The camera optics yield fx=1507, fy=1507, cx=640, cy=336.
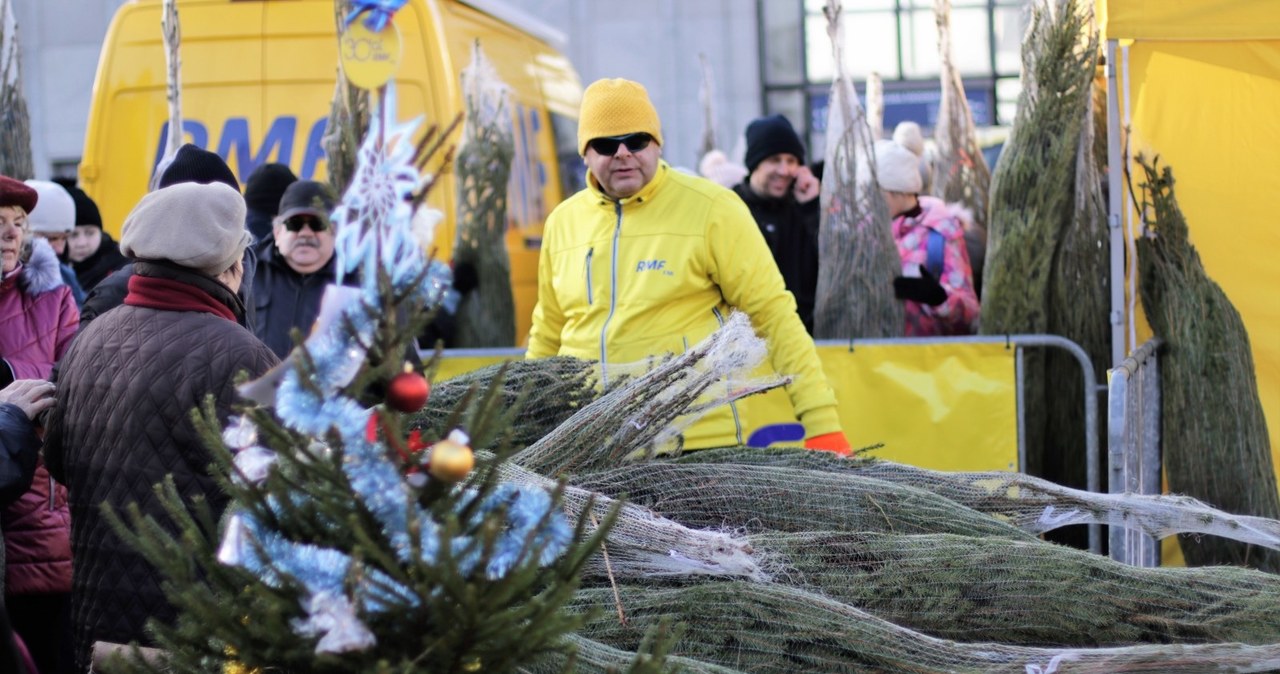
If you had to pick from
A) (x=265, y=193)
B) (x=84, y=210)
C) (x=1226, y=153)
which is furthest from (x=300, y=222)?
(x=1226, y=153)

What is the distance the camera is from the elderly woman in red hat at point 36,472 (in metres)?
3.98

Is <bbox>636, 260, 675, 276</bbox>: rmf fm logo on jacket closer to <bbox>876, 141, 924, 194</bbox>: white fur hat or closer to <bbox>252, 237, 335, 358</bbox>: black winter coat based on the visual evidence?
<bbox>252, 237, 335, 358</bbox>: black winter coat

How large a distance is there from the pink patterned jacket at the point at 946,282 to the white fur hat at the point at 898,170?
0.62ft

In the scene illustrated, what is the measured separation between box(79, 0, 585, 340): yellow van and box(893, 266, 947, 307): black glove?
2351 millimetres

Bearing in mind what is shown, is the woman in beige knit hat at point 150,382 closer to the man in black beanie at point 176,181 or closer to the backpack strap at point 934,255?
the man in black beanie at point 176,181

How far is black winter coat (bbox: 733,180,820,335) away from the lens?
6785 mm

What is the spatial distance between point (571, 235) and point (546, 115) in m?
4.86

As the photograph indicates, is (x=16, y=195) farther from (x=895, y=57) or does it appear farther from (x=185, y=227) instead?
(x=895, y=57)

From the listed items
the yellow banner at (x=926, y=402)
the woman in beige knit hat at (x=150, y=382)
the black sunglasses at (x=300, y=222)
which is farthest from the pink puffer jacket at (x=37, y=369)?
the yellow banner at (x=926, y=402)

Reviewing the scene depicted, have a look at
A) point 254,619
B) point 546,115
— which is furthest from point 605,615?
point 546,115

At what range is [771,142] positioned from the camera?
6750mm

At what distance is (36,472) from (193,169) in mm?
918

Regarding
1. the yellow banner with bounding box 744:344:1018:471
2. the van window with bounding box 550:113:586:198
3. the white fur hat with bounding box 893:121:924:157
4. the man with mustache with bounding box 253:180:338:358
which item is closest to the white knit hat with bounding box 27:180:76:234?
the man with mustache with bounding box 253:180:338:358

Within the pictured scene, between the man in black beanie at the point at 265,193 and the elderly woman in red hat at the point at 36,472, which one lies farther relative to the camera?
the man in black beanie at the point at 265,193
